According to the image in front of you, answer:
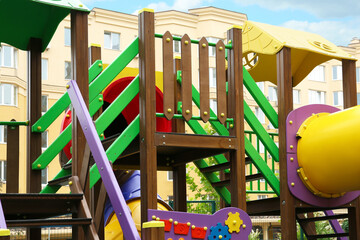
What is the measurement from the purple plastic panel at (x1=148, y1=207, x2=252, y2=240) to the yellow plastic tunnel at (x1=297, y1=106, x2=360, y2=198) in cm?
138

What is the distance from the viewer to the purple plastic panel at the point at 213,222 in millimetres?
5703

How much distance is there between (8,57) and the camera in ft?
107

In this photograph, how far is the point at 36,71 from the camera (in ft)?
24.3

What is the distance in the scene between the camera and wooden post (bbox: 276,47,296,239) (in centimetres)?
735

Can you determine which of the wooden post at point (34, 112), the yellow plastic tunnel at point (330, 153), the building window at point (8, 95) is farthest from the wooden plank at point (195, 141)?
the building window at point (8, 95)

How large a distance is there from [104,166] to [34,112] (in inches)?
98.2

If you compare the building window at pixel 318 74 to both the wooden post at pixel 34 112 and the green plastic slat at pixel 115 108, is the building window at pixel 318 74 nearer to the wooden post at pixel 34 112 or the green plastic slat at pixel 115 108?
the wooden post at pixel 34 112

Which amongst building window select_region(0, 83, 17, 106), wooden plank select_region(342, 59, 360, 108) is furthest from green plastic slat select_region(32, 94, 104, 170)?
building window select_region(0, 83, 17, 106)

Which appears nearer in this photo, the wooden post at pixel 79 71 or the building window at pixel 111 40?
the wooden post at pixel 79 71

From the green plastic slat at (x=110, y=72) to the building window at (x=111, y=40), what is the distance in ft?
99.0

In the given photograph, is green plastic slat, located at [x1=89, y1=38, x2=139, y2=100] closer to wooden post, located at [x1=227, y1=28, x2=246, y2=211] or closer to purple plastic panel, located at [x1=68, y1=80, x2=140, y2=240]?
purple plastic panel, located at [x1=68, y1=80, x2=140, y2=240]

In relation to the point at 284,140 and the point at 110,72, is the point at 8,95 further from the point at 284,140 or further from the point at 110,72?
the point at 110,72

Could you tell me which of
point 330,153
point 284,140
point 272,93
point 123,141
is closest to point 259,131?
point 284,140

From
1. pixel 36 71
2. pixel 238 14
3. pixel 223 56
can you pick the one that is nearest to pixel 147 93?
pixel 223 56
